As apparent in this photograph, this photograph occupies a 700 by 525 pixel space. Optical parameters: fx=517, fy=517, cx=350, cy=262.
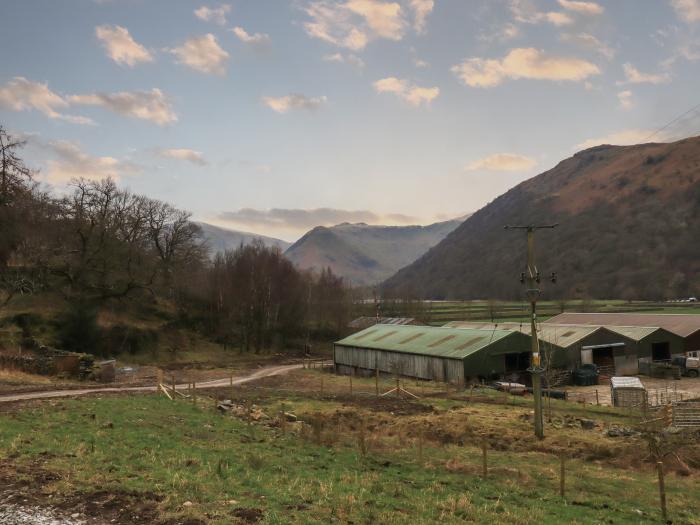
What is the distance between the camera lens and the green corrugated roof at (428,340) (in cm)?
5422

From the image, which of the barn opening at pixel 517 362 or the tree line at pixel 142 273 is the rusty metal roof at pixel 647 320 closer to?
the barn opening at pixel 517 362

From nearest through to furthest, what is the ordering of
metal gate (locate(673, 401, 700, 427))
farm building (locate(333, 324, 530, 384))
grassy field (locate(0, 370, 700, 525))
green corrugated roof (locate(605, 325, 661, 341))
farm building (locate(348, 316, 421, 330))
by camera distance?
grassy field (locate(0, 370, 700, 525))
metal gate (locate(673, 401, 700, 427))
farm building (locate(333, 324, 530, 384))
green corrugated roof (locate(605, 325, 661, 341))
farm building (locate(348, 316, 421, 330))

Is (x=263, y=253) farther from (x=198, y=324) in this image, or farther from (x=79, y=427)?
(x=79, y=427)

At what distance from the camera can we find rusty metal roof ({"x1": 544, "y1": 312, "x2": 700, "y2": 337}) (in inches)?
2719

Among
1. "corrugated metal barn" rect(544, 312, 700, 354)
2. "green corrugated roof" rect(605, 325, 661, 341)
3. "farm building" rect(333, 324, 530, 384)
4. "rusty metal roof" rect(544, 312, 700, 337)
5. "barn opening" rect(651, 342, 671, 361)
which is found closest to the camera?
"farm building" rect(333, 324, 530, 384)

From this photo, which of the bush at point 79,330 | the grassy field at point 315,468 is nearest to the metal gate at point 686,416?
the grassy field at point 315,468

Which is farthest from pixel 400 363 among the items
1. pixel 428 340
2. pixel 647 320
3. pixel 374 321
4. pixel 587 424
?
pixel 374 321

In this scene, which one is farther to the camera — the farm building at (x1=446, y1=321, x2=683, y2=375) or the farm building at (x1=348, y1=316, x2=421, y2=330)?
the farm building at (x1=348, y1=316, x2=421, y2=330)

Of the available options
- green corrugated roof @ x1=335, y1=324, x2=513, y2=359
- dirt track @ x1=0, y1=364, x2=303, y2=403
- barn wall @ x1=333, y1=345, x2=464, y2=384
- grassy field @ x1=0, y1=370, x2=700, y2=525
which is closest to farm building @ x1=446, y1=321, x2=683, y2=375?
green corrugated roof @ x1=335, y1=324, x2=513, y2=359

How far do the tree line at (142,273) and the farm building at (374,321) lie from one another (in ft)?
14.5

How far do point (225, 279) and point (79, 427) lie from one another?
241ft

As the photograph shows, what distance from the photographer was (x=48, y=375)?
46.1 meters

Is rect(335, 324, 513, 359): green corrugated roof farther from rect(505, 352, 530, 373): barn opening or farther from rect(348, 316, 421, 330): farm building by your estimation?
rect(348, 316, 421, 330): farm building

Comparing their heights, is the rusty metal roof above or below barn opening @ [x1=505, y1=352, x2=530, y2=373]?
above
